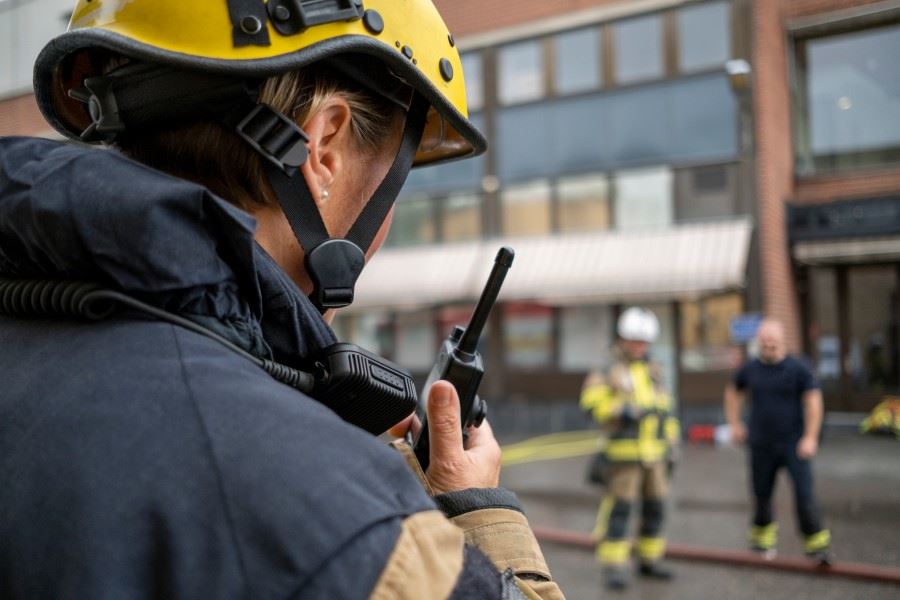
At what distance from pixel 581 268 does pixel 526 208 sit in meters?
1.83

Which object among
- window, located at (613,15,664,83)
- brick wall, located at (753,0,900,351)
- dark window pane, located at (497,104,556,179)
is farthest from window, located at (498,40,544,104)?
brick wall, located at (753,0,900,351)

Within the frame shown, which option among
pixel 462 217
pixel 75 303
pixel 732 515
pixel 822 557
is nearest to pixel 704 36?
pixel 462 217

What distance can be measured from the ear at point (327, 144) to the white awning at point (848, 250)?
14.5 metres

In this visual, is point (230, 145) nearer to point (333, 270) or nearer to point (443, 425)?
point (333, 270)

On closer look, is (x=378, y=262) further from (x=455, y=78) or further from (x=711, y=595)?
(x=455, y=78)

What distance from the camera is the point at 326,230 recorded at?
122 centimetres

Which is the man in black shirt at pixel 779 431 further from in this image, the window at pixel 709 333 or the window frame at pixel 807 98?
the window frame at pixel 807 98

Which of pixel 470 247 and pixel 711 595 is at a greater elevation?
pixel 470 247

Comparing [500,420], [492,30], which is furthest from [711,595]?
[492,30]

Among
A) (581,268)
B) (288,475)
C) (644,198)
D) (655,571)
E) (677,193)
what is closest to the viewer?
(288,475)

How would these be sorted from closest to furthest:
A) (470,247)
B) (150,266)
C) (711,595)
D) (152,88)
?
(150,266), (152,88), (711,595), (470,247)

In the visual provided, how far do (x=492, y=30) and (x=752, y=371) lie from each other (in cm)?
1079

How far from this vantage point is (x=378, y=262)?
17047 mm

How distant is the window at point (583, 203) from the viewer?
1482 centimetres
